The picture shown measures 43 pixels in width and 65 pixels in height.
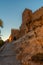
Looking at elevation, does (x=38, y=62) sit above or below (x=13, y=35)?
below

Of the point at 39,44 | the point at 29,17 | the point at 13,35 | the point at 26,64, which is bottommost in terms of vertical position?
the point at 26,64

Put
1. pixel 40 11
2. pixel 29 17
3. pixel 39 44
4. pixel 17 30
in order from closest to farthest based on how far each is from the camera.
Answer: pixel 39 44, pixel 40 11, pixel 29 17, pixel 17 30

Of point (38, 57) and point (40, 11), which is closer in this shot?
point (38, 57)

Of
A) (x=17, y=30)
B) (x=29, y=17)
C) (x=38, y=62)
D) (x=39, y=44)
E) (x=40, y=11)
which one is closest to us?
(x=38, y=62)

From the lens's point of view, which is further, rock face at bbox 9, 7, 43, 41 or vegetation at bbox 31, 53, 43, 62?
rock face at bbox 9, 7, 43, 41

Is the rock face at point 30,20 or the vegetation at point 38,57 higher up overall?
the rock face at point 30,20

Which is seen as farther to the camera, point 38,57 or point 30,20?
point 30,20

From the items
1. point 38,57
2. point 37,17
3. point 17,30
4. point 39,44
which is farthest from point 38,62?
point 17,30

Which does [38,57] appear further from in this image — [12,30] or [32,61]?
[12,30]

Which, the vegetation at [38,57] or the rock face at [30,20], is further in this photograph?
the rock face at [30,20]

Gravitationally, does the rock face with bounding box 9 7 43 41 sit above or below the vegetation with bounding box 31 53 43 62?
above

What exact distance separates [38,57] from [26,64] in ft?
4.83

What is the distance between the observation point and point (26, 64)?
16.0 meters

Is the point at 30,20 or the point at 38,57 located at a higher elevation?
the point at 30,20
